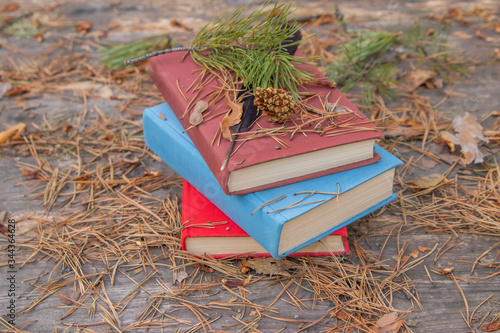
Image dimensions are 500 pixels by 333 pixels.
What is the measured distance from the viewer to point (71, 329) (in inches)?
44.5

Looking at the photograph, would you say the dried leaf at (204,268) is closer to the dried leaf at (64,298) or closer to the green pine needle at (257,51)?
Answer: the dried leaf at (64,298)

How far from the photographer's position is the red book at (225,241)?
4.21 ft

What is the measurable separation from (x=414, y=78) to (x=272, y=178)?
3.92 feet

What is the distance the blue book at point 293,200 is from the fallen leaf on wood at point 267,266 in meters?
0.11

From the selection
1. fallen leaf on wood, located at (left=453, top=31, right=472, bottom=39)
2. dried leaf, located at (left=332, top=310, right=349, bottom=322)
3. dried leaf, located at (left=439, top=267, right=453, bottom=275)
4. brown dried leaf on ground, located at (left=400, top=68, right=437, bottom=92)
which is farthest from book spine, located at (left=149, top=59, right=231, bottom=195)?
fallen leaf on wood, located at (left=453, top=31, right=472, bottom=39)

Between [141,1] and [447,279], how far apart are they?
2.50 metres

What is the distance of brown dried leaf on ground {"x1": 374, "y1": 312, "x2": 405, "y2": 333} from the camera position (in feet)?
3.64

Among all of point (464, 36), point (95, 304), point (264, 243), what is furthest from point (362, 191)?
point (464, 36)

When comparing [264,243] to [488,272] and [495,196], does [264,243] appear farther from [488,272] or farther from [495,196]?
[495,196]

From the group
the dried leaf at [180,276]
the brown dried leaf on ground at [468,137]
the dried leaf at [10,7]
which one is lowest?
the dried leaf at [180,276]

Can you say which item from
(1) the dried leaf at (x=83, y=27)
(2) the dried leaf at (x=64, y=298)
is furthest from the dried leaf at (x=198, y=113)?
(1) the dried leaf at (x=83, y=27)

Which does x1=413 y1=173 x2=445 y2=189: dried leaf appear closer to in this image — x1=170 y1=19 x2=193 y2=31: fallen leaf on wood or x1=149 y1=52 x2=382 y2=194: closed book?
x1=149 y1=52 x2=382 y2=194: closed book

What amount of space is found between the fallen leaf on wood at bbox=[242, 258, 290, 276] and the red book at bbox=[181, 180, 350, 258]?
0.02 metres

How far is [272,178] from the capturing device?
122cm
